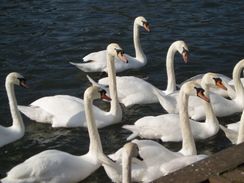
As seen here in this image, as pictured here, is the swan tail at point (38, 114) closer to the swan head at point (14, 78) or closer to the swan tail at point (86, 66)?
the swan head at point (14, 78)

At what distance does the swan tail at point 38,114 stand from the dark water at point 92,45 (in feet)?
0.56

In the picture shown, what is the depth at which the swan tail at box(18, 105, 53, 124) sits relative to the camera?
352 inches

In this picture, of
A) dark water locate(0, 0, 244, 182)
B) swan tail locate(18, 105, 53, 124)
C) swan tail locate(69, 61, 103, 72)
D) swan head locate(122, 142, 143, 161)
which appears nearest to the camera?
swan head locate(122, 142, 143, 161)

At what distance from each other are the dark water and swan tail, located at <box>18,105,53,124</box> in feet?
0.56

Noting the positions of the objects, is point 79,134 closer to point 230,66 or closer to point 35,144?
point 35,144

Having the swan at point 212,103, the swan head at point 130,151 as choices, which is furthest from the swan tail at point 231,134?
the swan head at point 130,151

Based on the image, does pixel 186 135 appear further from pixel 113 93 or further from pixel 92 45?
pixel 92 45

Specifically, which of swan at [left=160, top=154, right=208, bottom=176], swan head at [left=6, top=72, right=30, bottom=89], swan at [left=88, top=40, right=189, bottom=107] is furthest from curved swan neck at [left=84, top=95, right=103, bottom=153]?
swan at [left=88, top=40, right=189, bottom=107]

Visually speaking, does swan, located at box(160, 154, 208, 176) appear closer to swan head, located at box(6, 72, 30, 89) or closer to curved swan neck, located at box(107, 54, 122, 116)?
curved swan neck, located at box(107, 54, 122, 116)

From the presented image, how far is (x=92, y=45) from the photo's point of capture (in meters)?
13.3

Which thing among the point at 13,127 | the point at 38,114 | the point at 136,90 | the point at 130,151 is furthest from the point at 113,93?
the point at 130,151

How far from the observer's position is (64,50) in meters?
12.9

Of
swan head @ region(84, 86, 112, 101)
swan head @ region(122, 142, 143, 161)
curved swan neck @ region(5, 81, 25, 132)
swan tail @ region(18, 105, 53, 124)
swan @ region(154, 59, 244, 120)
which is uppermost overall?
swan head @ region(122, 142, 143, 161)

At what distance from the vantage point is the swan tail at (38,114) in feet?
29.3
